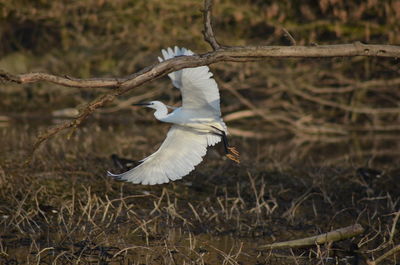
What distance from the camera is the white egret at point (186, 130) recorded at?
5.62 m

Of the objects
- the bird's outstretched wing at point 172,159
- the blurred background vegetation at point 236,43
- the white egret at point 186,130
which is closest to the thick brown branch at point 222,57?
the white egret at point 186,130

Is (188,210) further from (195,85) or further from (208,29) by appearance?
(208,29)

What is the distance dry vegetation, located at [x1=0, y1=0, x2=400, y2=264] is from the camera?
17.8 feet

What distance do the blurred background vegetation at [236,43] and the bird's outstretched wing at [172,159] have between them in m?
5.96

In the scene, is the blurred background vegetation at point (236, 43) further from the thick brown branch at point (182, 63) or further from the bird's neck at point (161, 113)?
the thick brown branch at point (182, 63)

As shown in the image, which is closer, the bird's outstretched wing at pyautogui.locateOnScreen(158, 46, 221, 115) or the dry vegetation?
the dry vegetation

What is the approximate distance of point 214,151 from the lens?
841 cm

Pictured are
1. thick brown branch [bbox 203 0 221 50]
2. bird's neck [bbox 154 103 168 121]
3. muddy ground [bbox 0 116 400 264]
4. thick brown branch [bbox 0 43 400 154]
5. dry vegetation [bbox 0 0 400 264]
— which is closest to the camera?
thick brown branch [bbox 0 43 400 154]

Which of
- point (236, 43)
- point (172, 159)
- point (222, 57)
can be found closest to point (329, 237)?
point (172, 159)

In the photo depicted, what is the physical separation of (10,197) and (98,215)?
777mm

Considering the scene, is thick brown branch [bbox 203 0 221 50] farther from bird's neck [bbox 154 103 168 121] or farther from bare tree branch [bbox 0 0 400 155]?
bird's neck [bbox 154 103 168 121]

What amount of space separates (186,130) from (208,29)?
1.92 metres

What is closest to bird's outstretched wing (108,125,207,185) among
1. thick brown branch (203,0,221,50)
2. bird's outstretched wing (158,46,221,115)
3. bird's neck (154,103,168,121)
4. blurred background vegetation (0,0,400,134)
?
bird's neck (154,103,168,121)

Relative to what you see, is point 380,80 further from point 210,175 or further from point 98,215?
point 98,215
